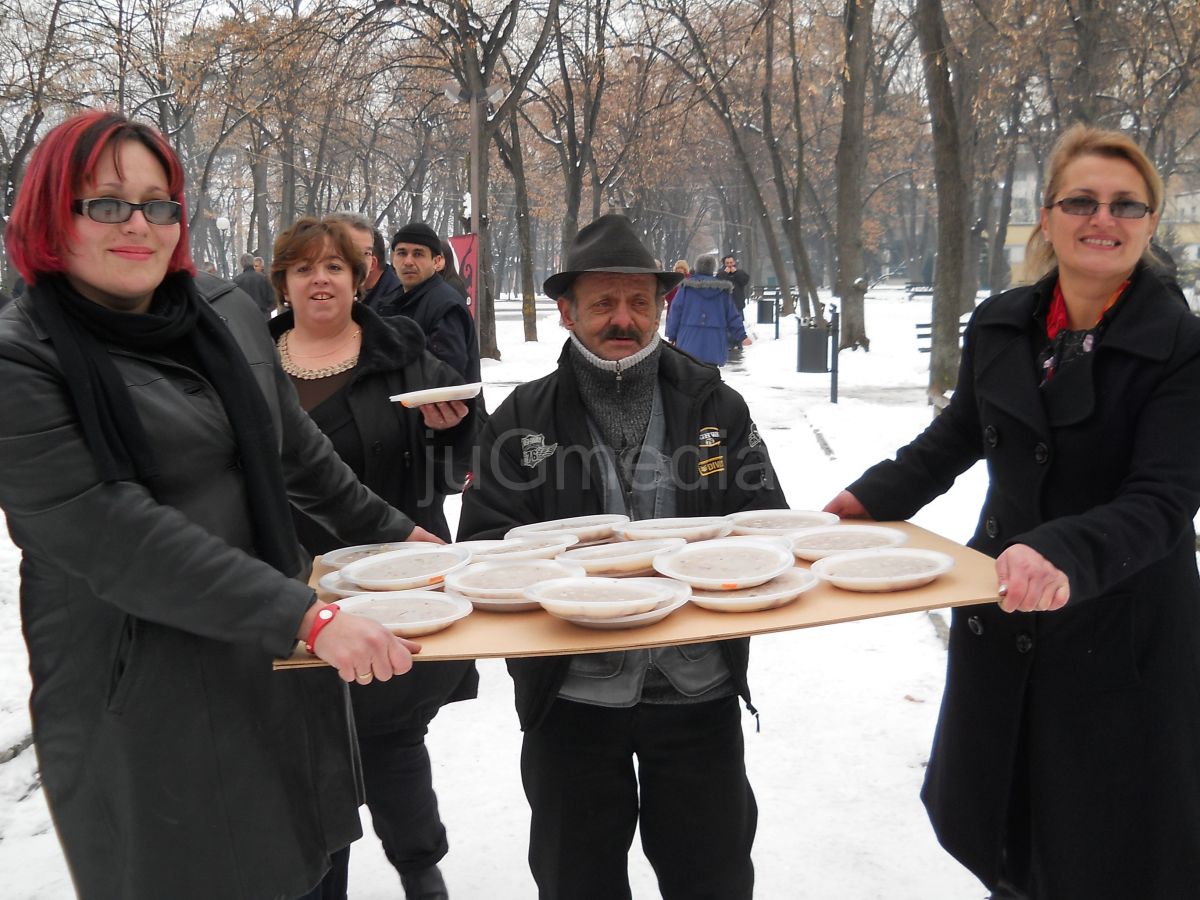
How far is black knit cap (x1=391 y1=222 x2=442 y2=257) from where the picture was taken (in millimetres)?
6279

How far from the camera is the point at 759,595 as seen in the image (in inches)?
84.8

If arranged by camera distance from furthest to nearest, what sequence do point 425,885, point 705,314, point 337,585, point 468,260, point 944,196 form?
point 705,314
point 468,260
point 944,196
point 425,885
point 337,585

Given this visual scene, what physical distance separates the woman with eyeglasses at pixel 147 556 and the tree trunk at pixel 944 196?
1144cm

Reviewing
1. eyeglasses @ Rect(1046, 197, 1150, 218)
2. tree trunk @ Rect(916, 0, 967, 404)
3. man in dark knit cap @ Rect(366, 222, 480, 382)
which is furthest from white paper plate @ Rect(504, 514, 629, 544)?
tree trunk @ Rect(916, 0, 967, 404)

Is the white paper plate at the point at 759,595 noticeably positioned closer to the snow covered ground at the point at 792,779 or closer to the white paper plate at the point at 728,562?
the white paper plate at the point at 728,562

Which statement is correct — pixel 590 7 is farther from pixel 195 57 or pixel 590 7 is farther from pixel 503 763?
pixel 503 763

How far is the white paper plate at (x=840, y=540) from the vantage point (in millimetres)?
2561

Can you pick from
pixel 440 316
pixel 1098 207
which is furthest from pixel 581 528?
pixel 440 316

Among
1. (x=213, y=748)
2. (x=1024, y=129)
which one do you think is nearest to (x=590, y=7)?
(x=1024, y=129)

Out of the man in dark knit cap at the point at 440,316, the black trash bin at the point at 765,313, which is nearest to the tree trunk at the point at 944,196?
the man in dark knit cap at the point at 440,316

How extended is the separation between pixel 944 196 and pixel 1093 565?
36.8ft

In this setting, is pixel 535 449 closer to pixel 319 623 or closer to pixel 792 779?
pixel 319 623

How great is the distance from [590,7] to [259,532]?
24.7m

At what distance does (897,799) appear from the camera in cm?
397
